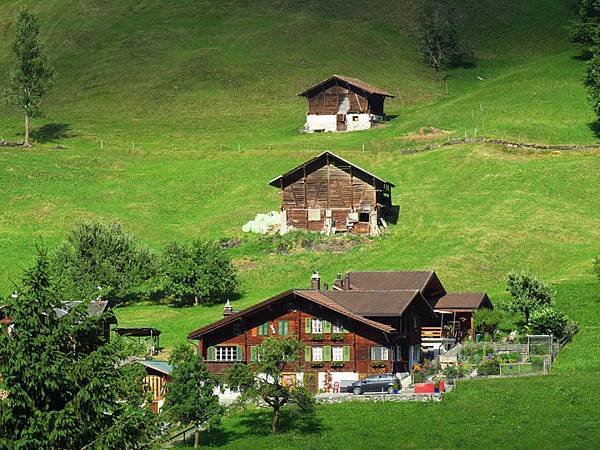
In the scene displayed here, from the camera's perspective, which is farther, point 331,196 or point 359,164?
point 359,164

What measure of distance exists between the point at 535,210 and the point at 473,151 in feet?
65.1

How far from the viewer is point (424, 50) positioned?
192250mm

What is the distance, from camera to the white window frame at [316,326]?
7675 cm

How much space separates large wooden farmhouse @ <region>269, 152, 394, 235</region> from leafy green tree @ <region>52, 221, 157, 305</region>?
19.7 metres

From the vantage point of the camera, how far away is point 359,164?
447ft

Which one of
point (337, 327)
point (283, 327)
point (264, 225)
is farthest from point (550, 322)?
point (264, 225)

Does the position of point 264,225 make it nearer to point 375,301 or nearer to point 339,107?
point 375,301

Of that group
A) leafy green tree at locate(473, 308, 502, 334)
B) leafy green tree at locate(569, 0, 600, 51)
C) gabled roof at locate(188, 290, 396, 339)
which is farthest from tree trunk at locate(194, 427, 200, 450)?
leafy green tree at locate(569, 0, 600, 51)

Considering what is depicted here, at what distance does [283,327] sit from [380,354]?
6145mm

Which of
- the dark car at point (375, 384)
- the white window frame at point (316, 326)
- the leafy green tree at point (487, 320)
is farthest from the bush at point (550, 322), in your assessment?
the white window frame at point (316, 326)

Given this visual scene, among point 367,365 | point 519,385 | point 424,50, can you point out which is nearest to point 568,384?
point 519,385

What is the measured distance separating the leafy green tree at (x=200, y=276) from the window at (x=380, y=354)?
946 inches

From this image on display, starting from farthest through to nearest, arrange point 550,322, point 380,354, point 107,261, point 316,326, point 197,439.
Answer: point 107,261
point 316,326
point 550,322
point 380,354
point 197,439

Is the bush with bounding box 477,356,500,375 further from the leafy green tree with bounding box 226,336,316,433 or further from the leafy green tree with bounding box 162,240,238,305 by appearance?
the leafy green tree with bounding box 162,240,238,305
